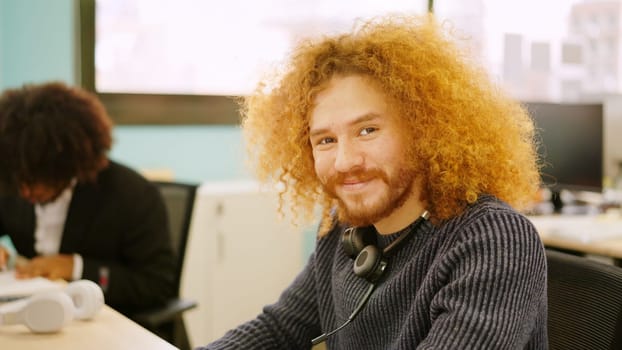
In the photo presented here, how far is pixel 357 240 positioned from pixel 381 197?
0.44ft

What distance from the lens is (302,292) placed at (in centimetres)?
140

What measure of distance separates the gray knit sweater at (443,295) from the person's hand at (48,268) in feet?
2.38

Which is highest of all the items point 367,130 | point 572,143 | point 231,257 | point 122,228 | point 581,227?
point 367,130

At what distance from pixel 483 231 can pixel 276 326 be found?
503 mm

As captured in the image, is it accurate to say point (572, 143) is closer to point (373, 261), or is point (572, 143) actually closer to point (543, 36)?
point (543, 36)

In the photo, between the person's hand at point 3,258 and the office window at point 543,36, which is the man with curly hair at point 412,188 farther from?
the office window at point 543,36

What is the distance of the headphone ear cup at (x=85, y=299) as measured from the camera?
4.61 ft

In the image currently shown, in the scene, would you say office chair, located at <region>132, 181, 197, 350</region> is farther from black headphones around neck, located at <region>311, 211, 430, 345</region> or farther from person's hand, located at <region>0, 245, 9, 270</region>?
black headphones around neck, located at <region>311, 211, 430, 345</region>

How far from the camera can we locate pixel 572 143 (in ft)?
9.21

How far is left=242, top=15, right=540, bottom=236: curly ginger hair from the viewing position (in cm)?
116

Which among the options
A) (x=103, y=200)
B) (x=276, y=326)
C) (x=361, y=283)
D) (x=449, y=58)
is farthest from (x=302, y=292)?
(x=103, y=200)

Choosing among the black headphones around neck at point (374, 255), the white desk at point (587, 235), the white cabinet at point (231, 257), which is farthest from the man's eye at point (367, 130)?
the white cabinet at point (231, 257)

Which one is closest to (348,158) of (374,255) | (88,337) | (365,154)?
(365,154)

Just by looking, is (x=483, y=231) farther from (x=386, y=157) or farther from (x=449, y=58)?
(x=449, y=58)
